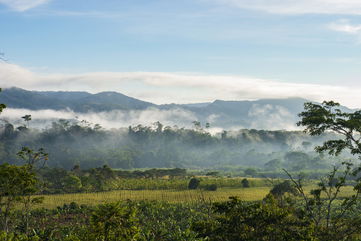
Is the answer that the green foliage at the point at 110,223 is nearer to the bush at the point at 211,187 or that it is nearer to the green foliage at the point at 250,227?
the green foliage at the point at 250,227

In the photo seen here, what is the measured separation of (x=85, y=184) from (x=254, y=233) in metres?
76.7

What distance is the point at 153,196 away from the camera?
272ft

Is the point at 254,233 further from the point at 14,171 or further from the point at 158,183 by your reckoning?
the point at 158,183

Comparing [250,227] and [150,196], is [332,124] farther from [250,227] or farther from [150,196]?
[150,196]

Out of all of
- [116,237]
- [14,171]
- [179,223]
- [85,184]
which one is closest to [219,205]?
[116,237]

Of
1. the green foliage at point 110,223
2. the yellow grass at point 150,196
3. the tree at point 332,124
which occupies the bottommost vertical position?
the yellow grass at point 150,196

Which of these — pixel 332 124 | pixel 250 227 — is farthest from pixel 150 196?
pixel 250 227

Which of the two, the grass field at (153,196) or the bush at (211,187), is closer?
the grass field at (153,196)

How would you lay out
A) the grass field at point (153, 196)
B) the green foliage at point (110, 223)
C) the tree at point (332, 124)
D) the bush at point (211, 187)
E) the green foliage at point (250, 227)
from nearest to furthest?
the green foliage at point (250, 227) < the green foliage at point (110, 223) < the tree at point (332, 124) < the grass field at point (153, 196) < the bush at point (211, 187)

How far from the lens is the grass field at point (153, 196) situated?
7588 cm

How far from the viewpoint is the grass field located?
75.9m

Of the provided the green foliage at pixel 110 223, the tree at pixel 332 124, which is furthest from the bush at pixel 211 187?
the green foliage at pixel 110 223

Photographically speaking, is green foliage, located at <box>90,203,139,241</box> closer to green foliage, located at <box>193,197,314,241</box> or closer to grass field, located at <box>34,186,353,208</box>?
green foliage, located at <box>193,197,314,241</box>

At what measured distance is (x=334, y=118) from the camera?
26609 mm
